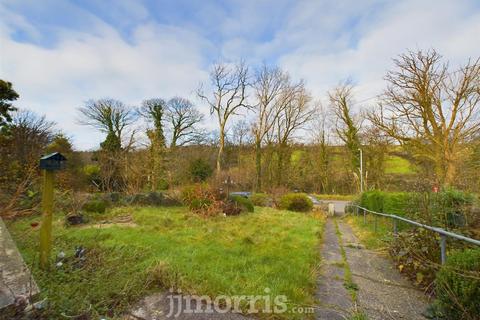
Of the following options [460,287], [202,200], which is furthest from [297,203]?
[460,287]

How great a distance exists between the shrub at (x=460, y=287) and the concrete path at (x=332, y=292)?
0.89 m

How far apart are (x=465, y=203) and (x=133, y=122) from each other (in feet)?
82.2

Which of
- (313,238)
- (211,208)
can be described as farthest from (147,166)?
(313,238)

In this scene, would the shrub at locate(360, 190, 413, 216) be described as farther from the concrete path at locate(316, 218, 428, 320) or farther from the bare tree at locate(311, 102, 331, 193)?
the bare tree at locate(311, 102, 331, 193)

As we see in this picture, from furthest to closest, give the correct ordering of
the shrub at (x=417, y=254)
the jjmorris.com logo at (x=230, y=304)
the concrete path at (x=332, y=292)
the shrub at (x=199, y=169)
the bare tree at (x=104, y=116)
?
the bare tree at (x=104, y=116), the shrub at (x=199, y=169), the shrub at (x=417, y=254), the concrete path at (x=332, y=292), the jjmorris.com logo at (x=230, y=304)

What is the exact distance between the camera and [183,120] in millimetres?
24844

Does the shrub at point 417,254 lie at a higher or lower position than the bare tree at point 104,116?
lower

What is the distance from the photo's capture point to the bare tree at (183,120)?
80.9ft

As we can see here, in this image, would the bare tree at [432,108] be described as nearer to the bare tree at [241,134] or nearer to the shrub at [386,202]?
the shrub at [386,202]

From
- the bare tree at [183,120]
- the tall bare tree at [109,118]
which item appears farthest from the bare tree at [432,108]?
the tall bare tree at [109,118]

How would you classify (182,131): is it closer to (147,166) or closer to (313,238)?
(147,166)

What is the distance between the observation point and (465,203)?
4.25 m

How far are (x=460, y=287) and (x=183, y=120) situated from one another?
24.5m

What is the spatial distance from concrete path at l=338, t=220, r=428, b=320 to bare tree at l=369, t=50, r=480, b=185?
31.4 ft
